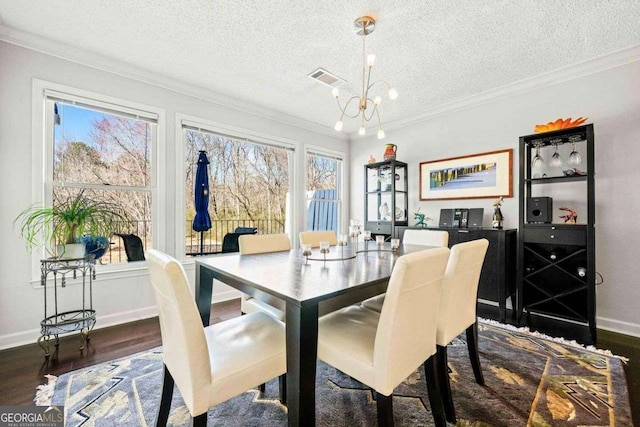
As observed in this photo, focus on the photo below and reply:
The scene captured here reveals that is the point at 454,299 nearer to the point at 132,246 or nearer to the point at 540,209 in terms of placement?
the point at 540,209

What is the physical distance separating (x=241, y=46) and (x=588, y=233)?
345cm

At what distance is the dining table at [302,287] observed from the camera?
1.09 meters

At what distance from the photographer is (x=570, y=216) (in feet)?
9.16

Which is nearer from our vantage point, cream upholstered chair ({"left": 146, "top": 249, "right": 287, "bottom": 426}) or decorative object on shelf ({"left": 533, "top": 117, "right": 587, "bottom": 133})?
cream upholstered chair ({"left": 146, "top": 249, "right": 287, "bottom": 426})

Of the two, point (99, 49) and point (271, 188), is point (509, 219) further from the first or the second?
point (99, 49)

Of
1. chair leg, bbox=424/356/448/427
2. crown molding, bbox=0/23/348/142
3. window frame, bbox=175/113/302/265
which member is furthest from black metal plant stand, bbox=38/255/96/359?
chair leg, bbox=424/356/448/427

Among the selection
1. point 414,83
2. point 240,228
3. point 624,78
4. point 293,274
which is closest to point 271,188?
point 240,228

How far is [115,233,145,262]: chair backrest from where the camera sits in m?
2.93

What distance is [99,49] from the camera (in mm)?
2490

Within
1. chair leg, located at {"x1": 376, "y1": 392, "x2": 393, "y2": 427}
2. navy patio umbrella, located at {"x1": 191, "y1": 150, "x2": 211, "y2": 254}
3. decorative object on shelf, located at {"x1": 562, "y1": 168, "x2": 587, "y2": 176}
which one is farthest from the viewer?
navy patio umbrella, located at {"x1": 191, "y1": 150, "x2": 211, "y2": 254}

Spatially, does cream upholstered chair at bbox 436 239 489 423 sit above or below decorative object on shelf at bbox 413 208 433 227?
below

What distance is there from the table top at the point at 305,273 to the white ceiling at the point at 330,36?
69.4 inches

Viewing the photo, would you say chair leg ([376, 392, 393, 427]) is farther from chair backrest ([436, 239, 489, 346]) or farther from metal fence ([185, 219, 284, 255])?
metal fence ([185, 219, 284, 255])

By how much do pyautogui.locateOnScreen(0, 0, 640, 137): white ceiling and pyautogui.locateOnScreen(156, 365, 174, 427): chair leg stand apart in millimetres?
2328
